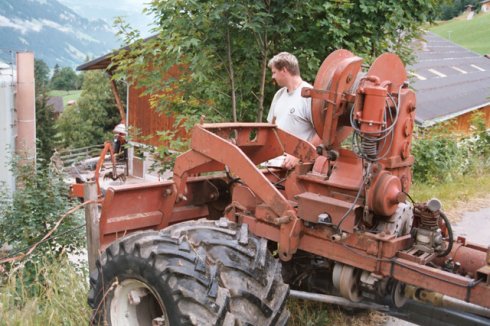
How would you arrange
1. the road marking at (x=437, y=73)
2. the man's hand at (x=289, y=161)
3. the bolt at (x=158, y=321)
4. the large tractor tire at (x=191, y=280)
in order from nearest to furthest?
1. the large tractor tire at (x=191, y=280)
2. the bolt at (x=158, y=321)
3. the man's hand at (x=289, y=161)
4. the road marking at (x=437, y=73)

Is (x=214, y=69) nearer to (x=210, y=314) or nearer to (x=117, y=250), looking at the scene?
(x=117, y=250)

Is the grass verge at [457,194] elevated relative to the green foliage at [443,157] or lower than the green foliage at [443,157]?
lower

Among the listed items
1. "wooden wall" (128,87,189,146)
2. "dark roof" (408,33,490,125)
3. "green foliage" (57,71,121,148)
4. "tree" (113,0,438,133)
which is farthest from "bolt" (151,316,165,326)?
"green foliage" (57,71,121,148)

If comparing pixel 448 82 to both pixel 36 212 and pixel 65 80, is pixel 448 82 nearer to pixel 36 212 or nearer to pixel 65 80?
pixel 36 212

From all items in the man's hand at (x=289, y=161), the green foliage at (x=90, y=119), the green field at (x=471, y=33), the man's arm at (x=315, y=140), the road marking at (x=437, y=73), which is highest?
the green field at (x=471, y=33)

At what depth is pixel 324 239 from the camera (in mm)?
3510

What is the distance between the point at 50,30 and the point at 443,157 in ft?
430

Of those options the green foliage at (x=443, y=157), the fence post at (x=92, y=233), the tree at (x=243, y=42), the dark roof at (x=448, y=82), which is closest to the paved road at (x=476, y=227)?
the green foliage at (x=443, y=157)

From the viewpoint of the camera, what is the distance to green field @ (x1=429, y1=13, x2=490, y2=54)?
6300cm

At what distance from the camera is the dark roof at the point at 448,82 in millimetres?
19062

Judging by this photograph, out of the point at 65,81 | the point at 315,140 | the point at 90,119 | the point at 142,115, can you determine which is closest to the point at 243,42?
the point at 315,140

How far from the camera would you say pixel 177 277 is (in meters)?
3.18

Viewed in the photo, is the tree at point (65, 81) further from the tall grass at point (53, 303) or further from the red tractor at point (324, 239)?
the red tractor at point (324, 239)

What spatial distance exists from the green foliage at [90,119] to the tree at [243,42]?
113ft
